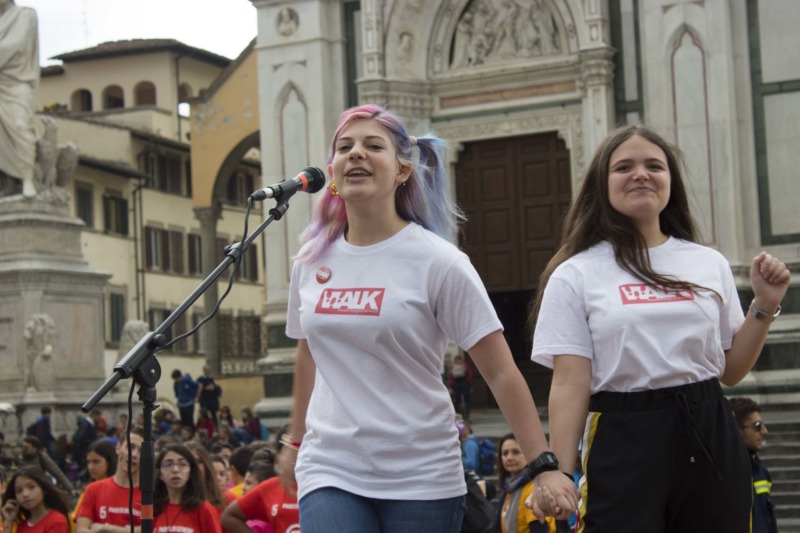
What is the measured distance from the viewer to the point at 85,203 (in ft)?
164

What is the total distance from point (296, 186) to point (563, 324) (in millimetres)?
1632

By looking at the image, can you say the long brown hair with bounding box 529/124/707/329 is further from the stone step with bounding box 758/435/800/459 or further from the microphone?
the stone step with bounding box 758/435/800/459

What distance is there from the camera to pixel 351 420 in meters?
5.69

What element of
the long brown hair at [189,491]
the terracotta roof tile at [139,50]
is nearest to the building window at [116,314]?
the terracotta roof tile at [139,50]

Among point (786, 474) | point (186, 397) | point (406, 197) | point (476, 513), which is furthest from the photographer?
point (186, 397)

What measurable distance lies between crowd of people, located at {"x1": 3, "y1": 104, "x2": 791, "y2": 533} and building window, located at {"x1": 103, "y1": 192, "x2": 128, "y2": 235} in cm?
4592

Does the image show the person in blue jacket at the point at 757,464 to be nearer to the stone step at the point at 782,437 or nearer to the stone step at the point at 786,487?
the stone step at the point at 786,487

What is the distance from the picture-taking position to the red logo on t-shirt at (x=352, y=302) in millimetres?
5758

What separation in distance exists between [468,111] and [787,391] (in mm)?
6187

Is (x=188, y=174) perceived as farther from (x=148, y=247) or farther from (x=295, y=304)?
(x=295, y=304)

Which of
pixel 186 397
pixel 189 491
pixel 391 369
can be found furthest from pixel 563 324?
pixel 186 397

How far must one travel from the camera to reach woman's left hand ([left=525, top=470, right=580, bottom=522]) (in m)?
5.41

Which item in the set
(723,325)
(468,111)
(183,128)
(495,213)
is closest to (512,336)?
(495,213)

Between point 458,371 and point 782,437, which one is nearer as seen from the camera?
point 782,437
